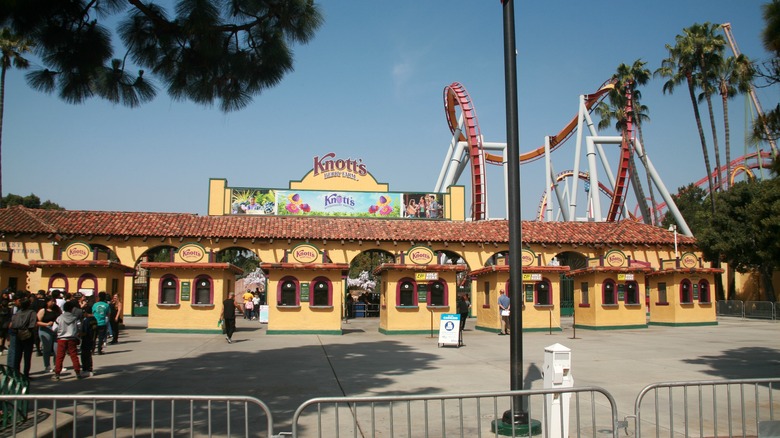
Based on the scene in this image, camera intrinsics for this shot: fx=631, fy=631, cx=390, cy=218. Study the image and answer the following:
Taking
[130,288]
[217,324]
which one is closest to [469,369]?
[217,324]

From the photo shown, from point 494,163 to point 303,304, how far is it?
107 ft

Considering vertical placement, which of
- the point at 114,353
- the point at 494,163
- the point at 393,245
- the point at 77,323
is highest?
the point at 494,163

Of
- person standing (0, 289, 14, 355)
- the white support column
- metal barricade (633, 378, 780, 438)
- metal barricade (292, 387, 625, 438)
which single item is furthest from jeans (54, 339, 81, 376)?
the white support column

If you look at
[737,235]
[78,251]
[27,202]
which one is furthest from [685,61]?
[27,202]

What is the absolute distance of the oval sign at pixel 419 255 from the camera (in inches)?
1004

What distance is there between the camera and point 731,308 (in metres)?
36.5

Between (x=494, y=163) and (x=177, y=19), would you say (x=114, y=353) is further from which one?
(x=494, y=163)

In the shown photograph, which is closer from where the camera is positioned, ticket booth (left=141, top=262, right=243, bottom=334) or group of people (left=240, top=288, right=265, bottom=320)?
ticket booth (left=141, top=262, right=243, bottom=334)

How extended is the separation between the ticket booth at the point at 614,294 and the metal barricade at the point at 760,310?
10.0m

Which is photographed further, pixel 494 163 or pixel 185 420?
pixel 494 163

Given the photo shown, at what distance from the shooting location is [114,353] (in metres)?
17.3

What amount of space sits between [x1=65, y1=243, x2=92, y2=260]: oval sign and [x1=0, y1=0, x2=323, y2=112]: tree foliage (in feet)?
61.7

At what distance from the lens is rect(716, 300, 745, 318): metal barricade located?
35438 millimetres

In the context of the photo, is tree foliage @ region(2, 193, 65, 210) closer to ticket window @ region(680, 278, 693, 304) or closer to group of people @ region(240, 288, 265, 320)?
group of people @ region(240, 288, 265, 320)
